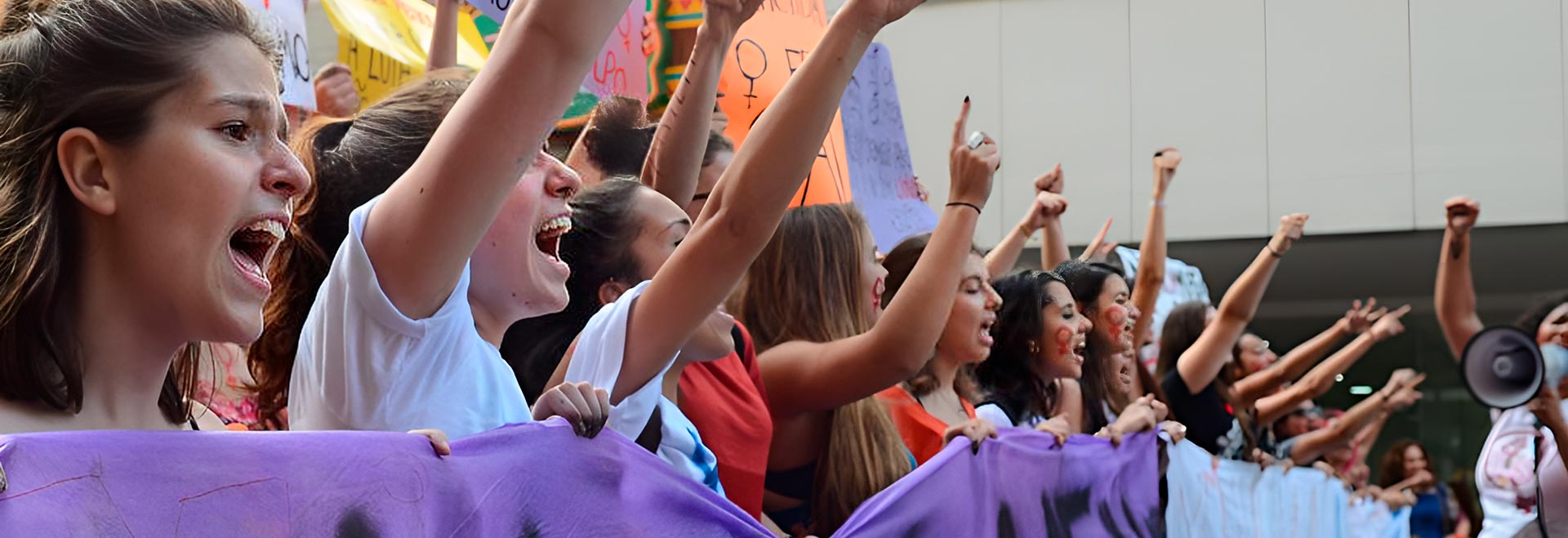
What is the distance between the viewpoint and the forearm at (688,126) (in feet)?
8.36

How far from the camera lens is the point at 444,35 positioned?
292 centimetres

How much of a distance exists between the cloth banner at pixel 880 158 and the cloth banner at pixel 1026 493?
69 cm

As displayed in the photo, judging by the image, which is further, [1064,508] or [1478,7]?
[1478,7]

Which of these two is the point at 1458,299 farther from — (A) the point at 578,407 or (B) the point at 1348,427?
(A) the point at 578,407

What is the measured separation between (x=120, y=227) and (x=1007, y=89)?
30.0 feet

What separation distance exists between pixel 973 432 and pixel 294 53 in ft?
4.35

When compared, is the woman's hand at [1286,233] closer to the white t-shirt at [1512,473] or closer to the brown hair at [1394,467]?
the white t-shirt at [1512,473]

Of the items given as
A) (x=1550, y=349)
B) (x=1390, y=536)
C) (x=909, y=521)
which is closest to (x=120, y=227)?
(x=909, y=521)

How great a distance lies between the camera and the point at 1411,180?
32.6 feet

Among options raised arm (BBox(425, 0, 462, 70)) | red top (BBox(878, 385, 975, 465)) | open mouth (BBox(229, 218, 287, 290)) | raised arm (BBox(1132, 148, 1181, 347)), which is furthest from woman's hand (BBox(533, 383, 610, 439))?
raised arm (BBox(1132, 148, 1181, 347))

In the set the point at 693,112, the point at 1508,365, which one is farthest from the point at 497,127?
the point at 1508,365

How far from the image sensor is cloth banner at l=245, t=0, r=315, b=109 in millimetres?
2941

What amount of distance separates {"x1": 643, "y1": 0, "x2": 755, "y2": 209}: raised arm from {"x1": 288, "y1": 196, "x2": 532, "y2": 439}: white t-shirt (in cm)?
81

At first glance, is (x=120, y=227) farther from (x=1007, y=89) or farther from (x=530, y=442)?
(x=1007, y=89)
